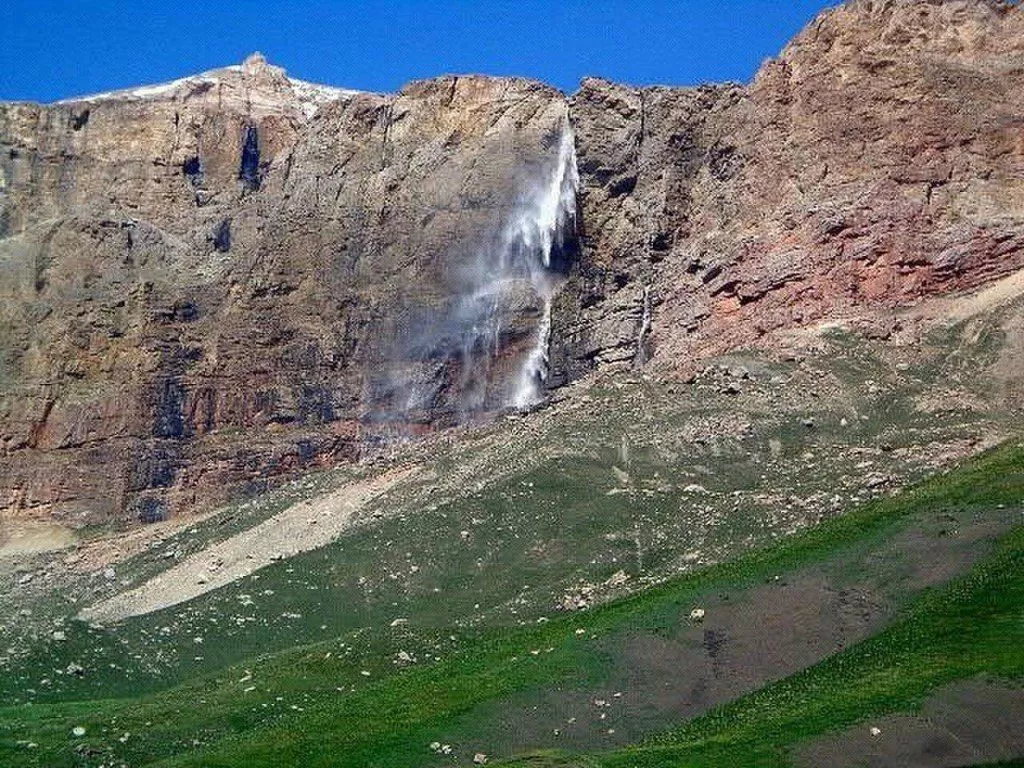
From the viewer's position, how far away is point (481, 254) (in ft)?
342

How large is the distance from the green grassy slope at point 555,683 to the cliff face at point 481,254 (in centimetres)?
2631

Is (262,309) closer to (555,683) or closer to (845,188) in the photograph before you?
(845,188)

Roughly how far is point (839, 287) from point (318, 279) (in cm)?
4073

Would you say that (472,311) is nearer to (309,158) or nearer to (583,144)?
(583,144)

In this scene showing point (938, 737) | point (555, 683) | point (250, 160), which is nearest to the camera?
point (938, 737)

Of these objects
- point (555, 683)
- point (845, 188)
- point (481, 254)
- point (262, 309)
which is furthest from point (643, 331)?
point (555, 683)

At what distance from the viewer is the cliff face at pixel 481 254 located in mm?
83938

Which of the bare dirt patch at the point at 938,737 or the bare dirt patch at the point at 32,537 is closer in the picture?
the bare dirt patch at the point at 938,737

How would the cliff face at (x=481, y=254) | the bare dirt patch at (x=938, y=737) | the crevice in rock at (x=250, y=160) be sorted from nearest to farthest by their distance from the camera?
the bare dirt patch at (x=938, y=737), the cliff face at (x=481, y=254), the crevice in rock at (x=250, y=160)

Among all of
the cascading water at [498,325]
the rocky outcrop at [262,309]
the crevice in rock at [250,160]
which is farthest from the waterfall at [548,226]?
the crevice in rock at [250,160]

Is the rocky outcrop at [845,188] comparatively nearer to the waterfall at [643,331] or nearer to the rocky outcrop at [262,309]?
the waterfall at [643,331]

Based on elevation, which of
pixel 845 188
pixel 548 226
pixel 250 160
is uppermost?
pixel 250 160

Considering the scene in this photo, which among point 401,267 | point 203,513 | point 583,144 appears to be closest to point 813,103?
point 583,144

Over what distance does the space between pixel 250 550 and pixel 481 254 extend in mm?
36837
